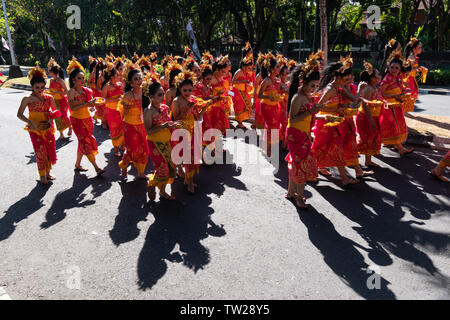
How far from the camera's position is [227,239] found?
415 centimetres

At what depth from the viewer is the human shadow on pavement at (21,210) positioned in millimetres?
4465

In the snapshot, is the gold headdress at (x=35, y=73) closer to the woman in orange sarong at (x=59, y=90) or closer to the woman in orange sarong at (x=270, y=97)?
the woman in orange sarong at (x=59, y=90)

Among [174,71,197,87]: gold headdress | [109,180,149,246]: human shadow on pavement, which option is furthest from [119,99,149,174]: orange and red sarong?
[174,71,197,87]: gold headdress

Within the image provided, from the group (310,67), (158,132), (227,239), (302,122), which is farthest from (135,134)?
(310,67)

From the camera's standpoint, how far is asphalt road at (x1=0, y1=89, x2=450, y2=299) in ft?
10.9

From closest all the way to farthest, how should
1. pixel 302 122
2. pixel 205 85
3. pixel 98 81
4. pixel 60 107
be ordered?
pixel 302 122
pixel 205 85
pixel 60 107
pixel 98 81

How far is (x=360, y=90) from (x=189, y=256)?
4.04 meters

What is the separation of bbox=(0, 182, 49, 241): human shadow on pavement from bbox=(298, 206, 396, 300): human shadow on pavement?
148 inches

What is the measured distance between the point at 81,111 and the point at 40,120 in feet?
2.25

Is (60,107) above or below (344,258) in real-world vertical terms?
above

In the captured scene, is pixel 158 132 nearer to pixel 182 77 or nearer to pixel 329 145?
pixel 182 77

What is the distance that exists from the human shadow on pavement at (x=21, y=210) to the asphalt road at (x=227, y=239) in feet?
0.08

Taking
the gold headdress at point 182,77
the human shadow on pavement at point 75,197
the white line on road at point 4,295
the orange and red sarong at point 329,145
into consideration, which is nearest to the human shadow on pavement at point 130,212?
the human shadow on pavement at point 75,197

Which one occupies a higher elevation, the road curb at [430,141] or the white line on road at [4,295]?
the road curb at [430,141]
